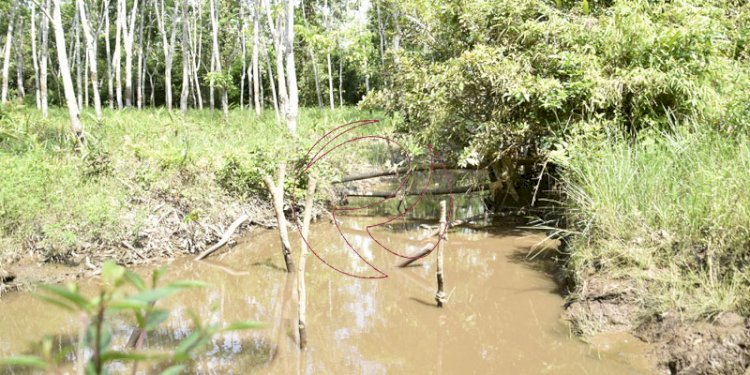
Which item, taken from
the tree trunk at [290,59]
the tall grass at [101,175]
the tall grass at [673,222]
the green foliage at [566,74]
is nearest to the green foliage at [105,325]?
the tall grass at [673,222]

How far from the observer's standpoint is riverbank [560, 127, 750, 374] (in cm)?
420

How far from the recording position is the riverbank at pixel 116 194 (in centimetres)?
655

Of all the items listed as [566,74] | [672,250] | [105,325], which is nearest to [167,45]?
[566,74]

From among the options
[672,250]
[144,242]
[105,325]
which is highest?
[105,325]

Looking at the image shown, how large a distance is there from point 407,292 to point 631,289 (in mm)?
2418

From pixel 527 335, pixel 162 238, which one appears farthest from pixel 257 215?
pixel 527 335

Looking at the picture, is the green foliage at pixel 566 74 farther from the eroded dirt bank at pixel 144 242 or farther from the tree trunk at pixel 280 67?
the tree trunk at pixel 280 67

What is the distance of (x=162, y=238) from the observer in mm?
7559

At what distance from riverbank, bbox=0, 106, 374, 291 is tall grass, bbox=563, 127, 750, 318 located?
495 centimetres

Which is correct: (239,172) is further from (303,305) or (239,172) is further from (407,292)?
(303,305)

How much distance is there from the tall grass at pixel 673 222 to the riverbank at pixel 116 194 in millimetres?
4953

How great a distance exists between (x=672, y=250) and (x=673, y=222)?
0.90 ft

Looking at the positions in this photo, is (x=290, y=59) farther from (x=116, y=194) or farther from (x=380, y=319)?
(x=380, y=319)

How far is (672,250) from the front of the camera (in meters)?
4.96
